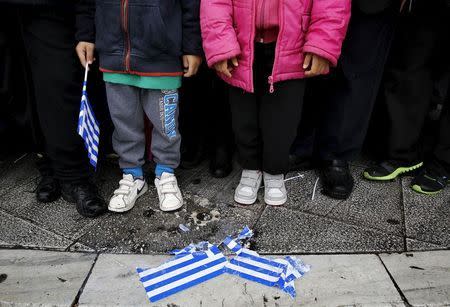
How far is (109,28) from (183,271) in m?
1.34

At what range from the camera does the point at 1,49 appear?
2438mm

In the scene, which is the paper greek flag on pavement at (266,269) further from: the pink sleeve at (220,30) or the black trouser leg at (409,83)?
the black trouser leg at (409,83)

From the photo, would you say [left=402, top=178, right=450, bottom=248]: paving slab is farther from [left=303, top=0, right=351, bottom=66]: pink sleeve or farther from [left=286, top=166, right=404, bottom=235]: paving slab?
[left=303, top=0, right=351, bottom=66]: pink sleeve

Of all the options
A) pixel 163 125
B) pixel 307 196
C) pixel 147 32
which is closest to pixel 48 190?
pixel 163 125

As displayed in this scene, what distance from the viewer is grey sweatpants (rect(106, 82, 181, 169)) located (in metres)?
2.42

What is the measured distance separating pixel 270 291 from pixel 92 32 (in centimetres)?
166

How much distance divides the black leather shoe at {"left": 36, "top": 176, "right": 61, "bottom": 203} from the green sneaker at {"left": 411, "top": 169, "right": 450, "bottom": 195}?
237cm

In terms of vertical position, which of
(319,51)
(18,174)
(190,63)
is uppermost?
(319,51)

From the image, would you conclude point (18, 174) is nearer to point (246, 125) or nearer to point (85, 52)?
point (85, 52)


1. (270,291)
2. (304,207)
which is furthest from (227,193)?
(270,291)

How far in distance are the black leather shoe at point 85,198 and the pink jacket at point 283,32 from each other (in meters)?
1.12

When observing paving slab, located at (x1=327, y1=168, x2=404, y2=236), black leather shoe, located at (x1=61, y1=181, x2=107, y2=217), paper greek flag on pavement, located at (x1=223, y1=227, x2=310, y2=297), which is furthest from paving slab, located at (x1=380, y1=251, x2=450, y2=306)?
black leather shoe, located at (x1=61, y1=181, x2=107, y2=217)

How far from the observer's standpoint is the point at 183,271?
2.04 metres

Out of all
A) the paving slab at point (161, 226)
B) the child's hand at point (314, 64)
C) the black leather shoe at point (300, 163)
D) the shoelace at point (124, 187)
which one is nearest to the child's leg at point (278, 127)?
the child's hand at point (314, 64)
